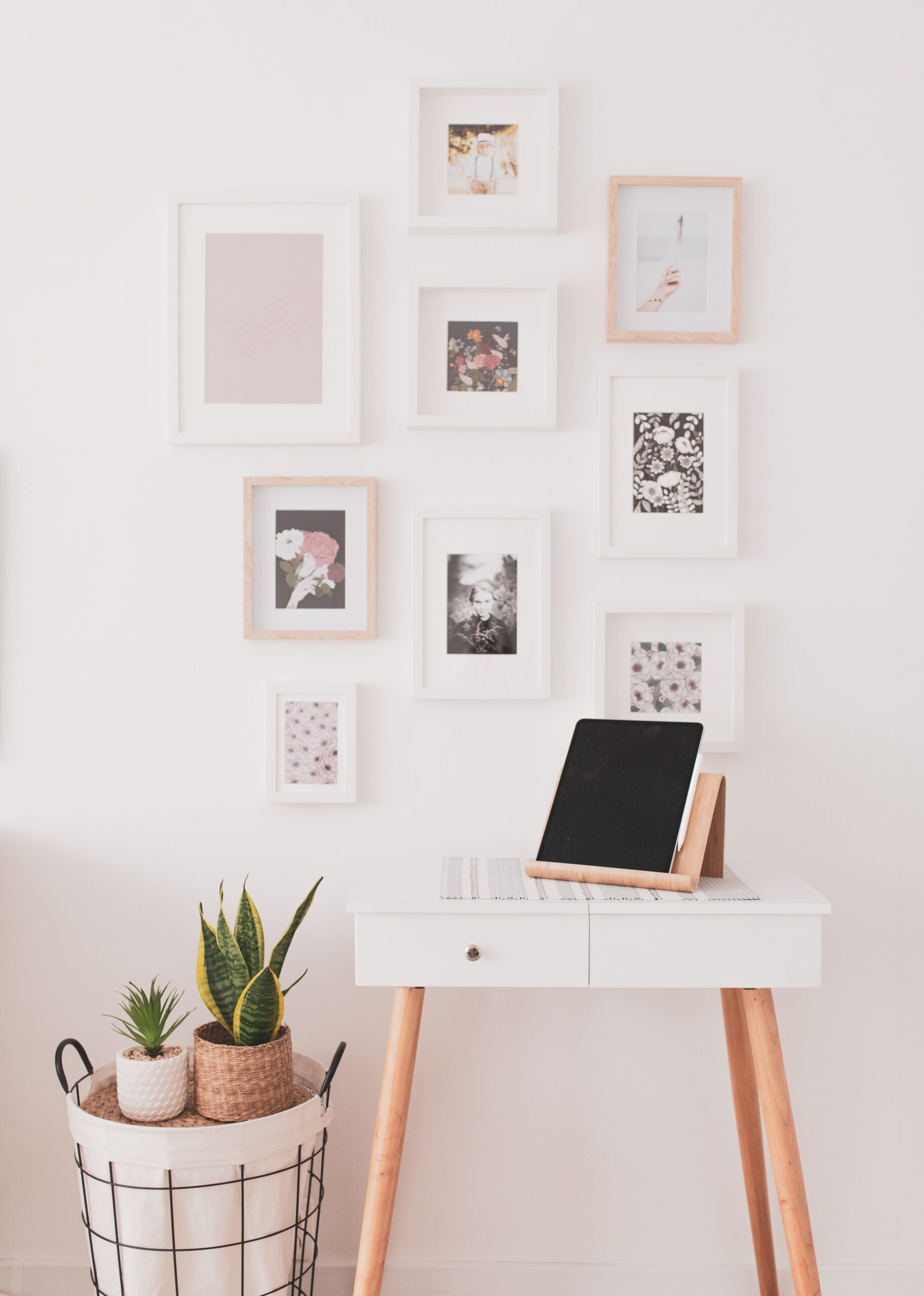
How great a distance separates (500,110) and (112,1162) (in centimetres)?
184

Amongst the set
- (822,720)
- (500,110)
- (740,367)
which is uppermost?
(500,110)

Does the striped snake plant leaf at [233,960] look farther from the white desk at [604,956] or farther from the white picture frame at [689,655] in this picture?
the white picture frame at [689,655]

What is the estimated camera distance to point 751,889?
4.67 feet

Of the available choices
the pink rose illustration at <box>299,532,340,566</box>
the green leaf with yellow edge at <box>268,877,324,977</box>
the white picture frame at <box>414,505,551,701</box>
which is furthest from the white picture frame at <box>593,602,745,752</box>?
the green leaf with yellow edge at <box>268,877,324,977</box>

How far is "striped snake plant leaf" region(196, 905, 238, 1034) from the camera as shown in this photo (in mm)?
1476

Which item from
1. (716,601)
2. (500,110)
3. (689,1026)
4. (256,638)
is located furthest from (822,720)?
(500,110)

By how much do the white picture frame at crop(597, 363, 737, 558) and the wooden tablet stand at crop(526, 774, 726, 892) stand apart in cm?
46

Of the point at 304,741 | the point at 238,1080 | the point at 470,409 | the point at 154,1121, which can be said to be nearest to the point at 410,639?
the point at 304,741

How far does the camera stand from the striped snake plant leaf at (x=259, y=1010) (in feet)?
4.66

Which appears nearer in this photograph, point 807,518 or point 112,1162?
point 112,1162

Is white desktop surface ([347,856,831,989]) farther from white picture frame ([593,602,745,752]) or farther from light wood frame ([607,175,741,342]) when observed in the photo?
light wood frame ([607,175,741,342])

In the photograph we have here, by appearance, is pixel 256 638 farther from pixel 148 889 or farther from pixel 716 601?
pixel 716 601

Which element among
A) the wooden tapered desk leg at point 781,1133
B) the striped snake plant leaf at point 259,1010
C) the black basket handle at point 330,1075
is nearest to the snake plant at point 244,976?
the striped snake plant leaf at point 259,1010

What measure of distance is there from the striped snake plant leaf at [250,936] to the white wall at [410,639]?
0.62ft
